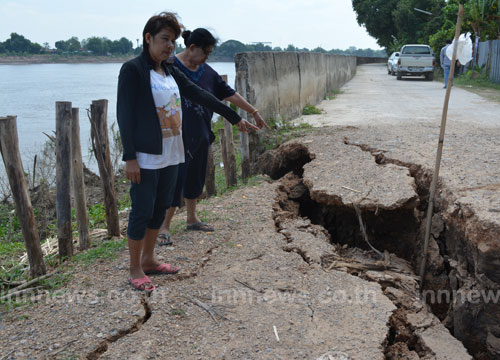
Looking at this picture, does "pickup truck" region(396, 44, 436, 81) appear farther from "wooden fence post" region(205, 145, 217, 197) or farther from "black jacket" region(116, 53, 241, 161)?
"black jacket" region(116, 53, 241, 161)

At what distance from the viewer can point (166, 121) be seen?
2.93 metres

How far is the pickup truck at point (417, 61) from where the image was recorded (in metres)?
19.8

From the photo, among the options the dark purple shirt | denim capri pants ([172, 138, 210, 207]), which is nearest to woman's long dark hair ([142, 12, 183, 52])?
the dark purple shirt

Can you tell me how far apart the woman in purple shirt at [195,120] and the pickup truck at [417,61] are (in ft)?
59.0

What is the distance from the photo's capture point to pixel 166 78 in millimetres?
2969

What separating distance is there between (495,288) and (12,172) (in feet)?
11.2

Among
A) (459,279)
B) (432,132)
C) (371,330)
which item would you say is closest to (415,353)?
(371,330)

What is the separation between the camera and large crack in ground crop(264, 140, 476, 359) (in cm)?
297

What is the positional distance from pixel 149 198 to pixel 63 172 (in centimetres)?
110

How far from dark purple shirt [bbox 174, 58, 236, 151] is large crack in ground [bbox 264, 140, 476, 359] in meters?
1.11

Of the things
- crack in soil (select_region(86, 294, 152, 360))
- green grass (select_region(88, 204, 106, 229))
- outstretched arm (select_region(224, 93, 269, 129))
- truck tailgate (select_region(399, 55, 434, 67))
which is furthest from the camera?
truck tailgate (select_region(399, 55, 434, 67))

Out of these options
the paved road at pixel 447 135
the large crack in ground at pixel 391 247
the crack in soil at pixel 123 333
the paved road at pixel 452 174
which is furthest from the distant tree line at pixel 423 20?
the crack in soil at pixel 123 333

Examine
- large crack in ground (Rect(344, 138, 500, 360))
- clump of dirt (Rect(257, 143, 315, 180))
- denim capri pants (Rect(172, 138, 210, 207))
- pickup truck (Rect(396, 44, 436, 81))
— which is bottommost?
large crack in ground (Rect(344, 138, 500, 360))

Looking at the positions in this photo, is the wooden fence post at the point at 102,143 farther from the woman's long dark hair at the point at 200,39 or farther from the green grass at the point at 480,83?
the green grass at the point at 480,83
